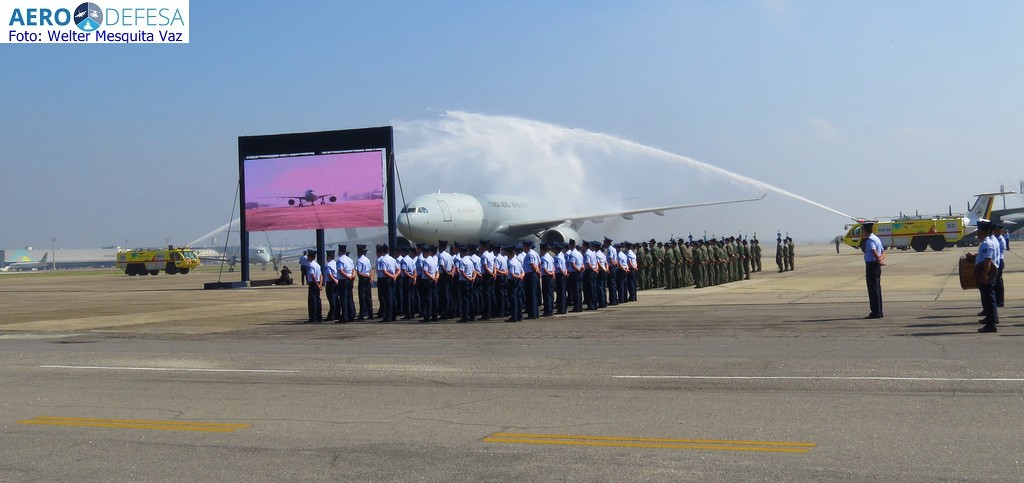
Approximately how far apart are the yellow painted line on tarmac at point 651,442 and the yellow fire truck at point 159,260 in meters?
70.1

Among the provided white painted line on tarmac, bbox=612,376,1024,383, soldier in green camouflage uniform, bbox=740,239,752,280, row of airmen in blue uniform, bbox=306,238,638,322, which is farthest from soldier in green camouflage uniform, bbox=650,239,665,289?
white painted line on tarmac, bbox=612,376,1024,383

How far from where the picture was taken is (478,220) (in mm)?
46000

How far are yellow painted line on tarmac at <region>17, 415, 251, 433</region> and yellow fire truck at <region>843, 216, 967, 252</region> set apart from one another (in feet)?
199

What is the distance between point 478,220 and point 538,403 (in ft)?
122

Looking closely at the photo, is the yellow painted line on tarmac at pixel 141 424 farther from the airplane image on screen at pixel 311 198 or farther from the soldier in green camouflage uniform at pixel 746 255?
the airplane image on screen at pixel 311 198

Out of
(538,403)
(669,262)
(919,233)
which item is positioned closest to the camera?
(538,403)

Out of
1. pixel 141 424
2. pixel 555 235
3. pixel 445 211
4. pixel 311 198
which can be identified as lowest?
pixel 141 424

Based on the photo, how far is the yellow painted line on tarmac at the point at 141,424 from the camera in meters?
8.16

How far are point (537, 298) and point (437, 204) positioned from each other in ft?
76.5

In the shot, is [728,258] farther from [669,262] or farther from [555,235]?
[555,235]

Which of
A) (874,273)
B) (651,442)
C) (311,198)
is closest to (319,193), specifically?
(311,198)

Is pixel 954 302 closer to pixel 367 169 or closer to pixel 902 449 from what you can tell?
pixel 902 449

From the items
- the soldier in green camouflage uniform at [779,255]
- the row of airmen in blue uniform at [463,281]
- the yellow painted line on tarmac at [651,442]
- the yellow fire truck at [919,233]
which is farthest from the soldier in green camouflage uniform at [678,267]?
the yellow fire truck at [919,233]

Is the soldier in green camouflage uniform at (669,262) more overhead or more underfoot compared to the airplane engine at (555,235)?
more underfoot
